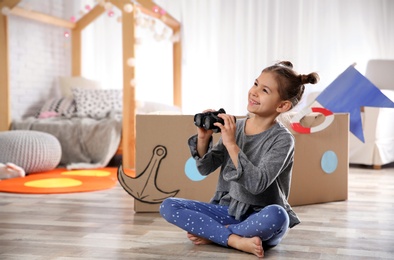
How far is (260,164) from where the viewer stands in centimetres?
172

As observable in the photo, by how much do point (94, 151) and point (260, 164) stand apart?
253 cm

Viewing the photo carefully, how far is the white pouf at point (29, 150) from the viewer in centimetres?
363

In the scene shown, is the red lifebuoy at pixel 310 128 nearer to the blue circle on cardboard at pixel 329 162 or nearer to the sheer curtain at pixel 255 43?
the blue circle on cardboard at pixel 329 162

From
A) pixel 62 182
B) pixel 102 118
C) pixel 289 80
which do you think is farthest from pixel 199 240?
pixel 102 118

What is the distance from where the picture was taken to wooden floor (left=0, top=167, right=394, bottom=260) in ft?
5.86

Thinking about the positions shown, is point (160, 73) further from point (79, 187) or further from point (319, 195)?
point (319, 195)

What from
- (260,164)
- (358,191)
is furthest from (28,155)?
→ (260,164)

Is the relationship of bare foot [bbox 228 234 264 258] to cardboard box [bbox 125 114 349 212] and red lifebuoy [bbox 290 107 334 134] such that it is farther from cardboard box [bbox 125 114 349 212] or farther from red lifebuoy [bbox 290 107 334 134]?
red lifebuoy [bbox 290 107 334 134]

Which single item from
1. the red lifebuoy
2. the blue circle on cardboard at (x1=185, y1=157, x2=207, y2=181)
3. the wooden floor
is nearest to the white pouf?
the wooden floor

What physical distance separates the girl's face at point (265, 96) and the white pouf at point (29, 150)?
2210 mm

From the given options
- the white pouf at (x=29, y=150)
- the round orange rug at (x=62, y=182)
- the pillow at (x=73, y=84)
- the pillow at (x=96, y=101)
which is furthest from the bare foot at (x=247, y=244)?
the pillow at (x=73, y=84)

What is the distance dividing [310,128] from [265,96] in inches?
33.9

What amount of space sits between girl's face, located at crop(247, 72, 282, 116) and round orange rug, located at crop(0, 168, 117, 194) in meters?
1.47

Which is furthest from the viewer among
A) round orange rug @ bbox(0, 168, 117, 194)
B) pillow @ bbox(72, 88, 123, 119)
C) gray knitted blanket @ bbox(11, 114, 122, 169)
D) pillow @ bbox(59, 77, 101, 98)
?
pillow @ bbox(59, 77, 101, 98)
